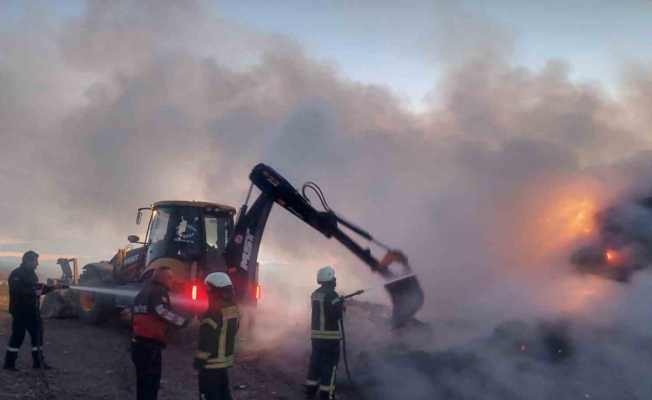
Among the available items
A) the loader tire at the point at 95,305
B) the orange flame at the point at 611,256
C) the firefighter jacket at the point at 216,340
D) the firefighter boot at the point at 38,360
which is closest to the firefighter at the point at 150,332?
the firefighter jacket at the point at 216,340

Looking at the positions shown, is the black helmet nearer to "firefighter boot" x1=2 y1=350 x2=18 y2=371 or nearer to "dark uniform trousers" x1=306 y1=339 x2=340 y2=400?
"firefighter boot" x1=2 y1=350 x2=18 y2=371

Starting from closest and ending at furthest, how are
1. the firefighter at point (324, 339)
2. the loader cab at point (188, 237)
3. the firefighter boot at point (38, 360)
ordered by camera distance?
the firefighter at point (324, 339) → the firefighter boot at point (38, 360) → the loader cab at point (188, 237)

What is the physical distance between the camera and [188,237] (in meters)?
9.97

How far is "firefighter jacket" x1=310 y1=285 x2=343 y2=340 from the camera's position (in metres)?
6.78

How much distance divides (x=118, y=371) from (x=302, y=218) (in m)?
3.94

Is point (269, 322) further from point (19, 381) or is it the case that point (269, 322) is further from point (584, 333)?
point (584, 333)

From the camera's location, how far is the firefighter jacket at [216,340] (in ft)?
15.7

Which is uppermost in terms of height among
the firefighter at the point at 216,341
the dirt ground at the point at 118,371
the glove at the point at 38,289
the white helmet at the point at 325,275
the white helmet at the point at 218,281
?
the white helmet at the point at 325,275

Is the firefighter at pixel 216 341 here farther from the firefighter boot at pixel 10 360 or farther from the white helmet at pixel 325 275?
the firefighter boot at pixel 10 360

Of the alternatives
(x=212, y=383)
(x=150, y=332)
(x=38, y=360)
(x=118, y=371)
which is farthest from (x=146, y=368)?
(x=38, y=360)

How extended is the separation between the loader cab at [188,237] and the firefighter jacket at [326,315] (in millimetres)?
3399

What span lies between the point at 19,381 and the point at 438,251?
29.3 feet

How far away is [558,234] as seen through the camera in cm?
1107

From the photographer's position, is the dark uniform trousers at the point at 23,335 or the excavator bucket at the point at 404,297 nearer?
the dark uniform trousers at the point at 23,335
